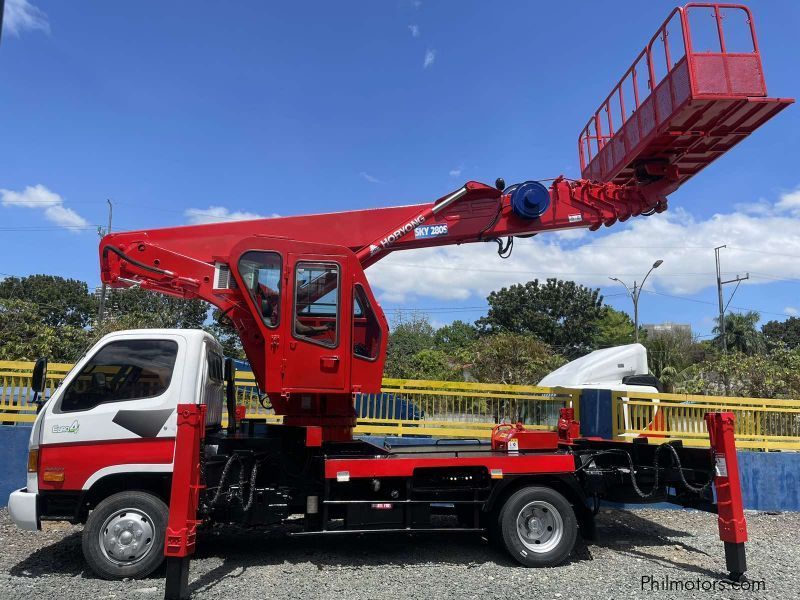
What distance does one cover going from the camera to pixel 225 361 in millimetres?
7324

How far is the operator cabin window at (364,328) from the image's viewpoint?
6.43 m

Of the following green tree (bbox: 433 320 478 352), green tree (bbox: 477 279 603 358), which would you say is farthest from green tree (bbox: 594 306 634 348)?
green tree (bbox: 433 320 478 352)

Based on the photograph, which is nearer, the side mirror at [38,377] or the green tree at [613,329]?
the side mirror at [38,377]

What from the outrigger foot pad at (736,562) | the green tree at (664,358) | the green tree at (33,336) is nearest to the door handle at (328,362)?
the outrigger foot pad at (736,562)

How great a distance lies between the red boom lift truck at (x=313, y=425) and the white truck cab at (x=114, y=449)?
0.05ft

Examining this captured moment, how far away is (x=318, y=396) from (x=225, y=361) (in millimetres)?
1477

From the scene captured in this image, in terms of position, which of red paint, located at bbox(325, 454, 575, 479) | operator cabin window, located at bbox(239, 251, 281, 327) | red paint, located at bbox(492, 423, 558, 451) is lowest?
red paint, located at bbox(325, 454, 575, 479)

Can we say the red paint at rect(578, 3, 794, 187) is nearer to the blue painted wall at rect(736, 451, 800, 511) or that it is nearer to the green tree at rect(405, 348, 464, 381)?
the blue painted wall at rect(736, 451, 800, 511)

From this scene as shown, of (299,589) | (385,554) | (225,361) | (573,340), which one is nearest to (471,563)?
(385,554)

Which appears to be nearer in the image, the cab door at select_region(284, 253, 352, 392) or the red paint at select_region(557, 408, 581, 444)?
the cab door at select_region(284, 253, 352, 392)

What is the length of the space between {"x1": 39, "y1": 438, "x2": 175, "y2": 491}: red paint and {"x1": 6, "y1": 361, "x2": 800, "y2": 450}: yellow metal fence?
3.34 m

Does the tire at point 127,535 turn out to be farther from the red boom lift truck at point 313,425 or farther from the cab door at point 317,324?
the cab door at point 317,324

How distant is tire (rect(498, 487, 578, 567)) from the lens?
6316mm

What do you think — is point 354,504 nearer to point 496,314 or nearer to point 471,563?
point 471,563
